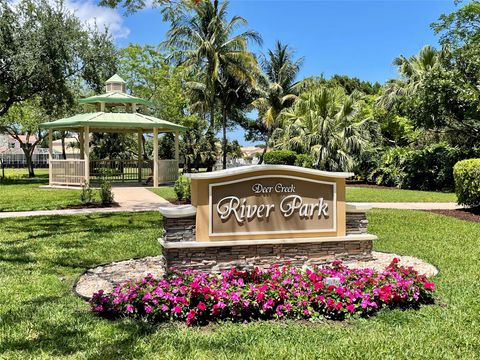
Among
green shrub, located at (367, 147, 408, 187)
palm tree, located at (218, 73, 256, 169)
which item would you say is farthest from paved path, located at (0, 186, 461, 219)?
palm tree, located at (218, 73, 256, 169)

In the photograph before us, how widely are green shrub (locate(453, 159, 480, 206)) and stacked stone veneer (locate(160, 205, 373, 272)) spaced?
6839 mm

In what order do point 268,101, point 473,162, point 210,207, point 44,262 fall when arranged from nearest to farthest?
point 210,207 < point 44,262 < point 473,162 < point 268,101

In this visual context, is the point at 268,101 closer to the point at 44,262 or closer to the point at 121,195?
the point at 121,195

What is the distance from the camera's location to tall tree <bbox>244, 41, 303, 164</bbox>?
3588cm

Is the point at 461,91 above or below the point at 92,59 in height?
below

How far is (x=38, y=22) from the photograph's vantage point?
2256cm

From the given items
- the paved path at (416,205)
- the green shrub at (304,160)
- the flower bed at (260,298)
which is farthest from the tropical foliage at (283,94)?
the flower bed at (260,298)

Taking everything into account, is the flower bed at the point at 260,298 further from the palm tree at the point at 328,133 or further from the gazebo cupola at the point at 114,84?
the gazebo cupola at the point at 114,84

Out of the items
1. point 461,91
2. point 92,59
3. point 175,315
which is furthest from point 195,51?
point 175,315

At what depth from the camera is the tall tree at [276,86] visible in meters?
35.9

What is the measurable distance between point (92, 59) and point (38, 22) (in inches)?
128

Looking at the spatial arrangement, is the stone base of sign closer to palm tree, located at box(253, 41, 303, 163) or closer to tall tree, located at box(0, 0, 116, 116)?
tall tree, located at box(0, 0, 116, 116)

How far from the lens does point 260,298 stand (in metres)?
4.29

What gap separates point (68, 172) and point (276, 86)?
2090 cm
